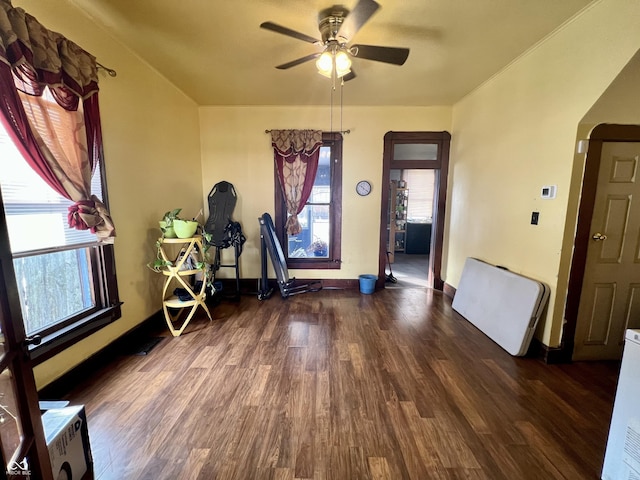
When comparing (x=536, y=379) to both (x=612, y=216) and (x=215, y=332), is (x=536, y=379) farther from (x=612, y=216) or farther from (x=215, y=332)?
(x=215, y=332)

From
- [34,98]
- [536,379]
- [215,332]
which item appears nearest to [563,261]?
[536,379]

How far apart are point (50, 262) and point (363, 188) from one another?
340 cm

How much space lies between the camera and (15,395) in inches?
36.9

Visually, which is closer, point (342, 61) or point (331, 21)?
point (331, 21)

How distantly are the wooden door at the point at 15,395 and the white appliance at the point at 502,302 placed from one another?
120 inches

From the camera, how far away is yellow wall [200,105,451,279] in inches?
152

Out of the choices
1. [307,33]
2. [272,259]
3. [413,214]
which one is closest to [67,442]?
[272,259]

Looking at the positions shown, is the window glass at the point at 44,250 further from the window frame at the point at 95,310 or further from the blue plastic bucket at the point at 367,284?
the blue plastic bucket at the point at 367,284

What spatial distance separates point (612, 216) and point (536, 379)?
54.6 inches

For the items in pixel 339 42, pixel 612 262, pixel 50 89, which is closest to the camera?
pixel 50 89

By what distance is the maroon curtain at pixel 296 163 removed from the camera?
3797 millimetres

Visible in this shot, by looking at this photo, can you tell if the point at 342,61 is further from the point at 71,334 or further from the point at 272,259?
the point at 71,334

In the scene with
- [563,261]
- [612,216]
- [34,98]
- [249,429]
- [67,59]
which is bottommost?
[249,429]

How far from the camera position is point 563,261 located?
214 cm
